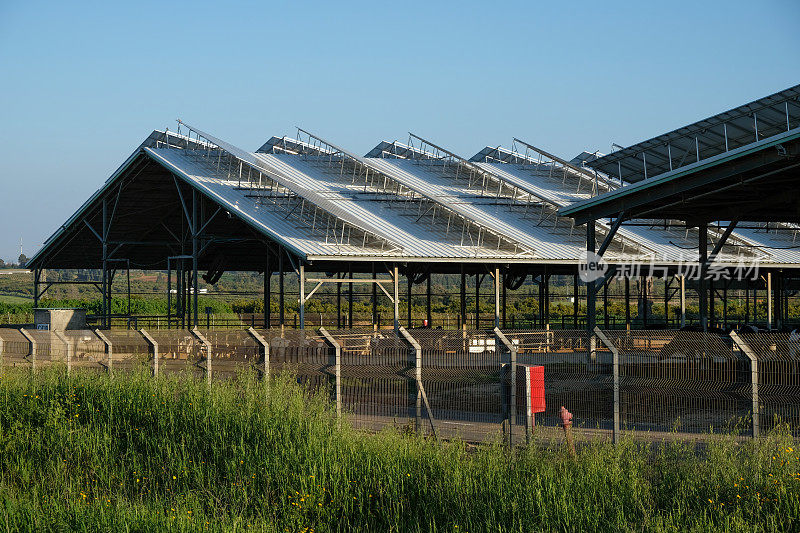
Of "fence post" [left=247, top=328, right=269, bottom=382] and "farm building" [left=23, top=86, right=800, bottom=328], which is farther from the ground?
"farm building" [left=23, top=86, right=800, bottom=328]

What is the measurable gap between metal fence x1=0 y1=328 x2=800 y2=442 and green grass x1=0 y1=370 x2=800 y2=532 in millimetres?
964

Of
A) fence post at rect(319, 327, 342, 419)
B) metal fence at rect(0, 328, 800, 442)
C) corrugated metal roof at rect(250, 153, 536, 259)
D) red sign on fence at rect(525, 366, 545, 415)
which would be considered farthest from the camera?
corrugated metal roof at rect(250, 153, 536, 259)

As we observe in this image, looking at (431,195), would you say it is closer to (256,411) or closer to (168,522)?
(256,411)

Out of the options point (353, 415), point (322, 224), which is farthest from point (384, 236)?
point (353, 415)

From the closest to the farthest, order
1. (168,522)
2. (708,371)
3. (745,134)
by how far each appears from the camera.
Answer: (168,522) < (708,371) < (745,134)

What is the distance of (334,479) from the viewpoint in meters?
10.3

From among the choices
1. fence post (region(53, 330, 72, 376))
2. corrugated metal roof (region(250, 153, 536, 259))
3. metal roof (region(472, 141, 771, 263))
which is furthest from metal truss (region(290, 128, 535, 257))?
fence post (region(53, 330, 72, 376))

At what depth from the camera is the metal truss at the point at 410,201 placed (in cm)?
3219

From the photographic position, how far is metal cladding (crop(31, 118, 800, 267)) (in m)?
30.4

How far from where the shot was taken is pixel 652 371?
41.2 ft

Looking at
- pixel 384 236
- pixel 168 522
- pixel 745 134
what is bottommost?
pixel 168 522

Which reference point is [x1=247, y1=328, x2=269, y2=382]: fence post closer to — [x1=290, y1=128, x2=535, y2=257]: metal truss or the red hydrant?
the red hydrant

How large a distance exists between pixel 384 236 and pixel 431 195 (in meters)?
7.26

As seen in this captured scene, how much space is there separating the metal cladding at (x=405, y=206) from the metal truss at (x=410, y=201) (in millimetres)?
57
